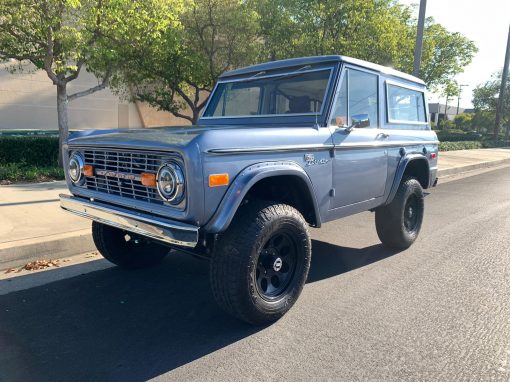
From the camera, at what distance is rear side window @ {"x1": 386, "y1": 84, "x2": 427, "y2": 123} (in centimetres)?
471

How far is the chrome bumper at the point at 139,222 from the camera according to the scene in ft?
8.83

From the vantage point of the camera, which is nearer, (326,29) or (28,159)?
(28,159)

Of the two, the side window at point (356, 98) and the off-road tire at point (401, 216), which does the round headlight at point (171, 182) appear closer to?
the side window at point (356, 98)

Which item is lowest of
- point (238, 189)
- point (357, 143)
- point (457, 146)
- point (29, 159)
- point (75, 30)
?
point (457, 146)

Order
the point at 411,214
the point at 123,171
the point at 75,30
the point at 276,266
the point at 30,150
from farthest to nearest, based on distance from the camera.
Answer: the point at 30,150
the point at 75,30
the point at 411,214
the point at 276,266
the point at 123,171

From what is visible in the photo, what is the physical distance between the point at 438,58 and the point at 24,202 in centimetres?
2593

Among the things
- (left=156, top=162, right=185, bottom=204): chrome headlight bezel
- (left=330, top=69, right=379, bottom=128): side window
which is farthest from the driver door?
(left=156, top=162, right=185, bottom=204): chrome headlight bezel

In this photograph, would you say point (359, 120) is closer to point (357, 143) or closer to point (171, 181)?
point (357, 143)

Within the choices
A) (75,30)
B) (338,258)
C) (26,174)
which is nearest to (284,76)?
(338,258)

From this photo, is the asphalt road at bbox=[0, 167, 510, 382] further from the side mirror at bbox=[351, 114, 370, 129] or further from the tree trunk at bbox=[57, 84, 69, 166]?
the tree trunk at bbox=[57, 84, 69, 166]

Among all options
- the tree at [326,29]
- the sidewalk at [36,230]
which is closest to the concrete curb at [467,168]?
the tree at [326,29]

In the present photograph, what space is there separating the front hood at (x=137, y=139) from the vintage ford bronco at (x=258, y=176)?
0.04 ft

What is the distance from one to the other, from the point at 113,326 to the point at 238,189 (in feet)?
4.72

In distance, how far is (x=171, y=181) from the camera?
2.78 m
